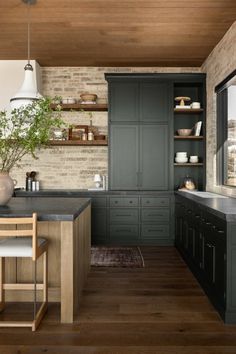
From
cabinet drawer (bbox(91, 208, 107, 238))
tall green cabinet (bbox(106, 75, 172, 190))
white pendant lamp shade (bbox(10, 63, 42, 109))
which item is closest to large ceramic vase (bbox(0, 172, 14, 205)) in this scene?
white pendant lamp shade (bbox(10, 63, 42, 109))

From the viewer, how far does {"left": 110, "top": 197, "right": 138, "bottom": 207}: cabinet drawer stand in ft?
19.8

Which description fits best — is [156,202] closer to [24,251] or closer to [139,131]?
[139,131]

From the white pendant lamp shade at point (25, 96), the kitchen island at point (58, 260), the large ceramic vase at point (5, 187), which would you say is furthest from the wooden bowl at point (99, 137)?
the large ceramic vase at point (5, 187)

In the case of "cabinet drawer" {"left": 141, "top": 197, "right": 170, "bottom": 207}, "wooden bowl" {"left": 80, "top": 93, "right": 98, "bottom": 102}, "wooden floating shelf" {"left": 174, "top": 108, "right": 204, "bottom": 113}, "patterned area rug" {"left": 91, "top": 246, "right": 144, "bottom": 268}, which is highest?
"wooden bowl" {"left": 80, "top": 93, "right": 98, "bottom": 102}

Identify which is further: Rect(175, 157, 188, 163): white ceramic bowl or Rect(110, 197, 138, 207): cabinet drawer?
Rect(175, 157, 188, 163): white ceramic bowl

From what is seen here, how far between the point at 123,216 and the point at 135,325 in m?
3.13

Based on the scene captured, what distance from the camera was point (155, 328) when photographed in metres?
2.91

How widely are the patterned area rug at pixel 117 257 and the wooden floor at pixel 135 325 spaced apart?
26.4 inches

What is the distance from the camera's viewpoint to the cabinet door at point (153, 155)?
6164 millimetres

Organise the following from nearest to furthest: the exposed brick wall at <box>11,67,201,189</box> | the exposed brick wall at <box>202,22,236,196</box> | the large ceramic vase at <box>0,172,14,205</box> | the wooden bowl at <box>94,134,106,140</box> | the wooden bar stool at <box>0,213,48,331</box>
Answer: the wooden bar stool at <box>0,213,48,331</box> < the large ceramic vase at <box>0,172,14,205</box> < the exposed brick wall at <box>202,22,236,196</box> < the wooden bowl at <box>94,134,106,140</box> < the exposed brick wall at <box>11,67,201,189</box>

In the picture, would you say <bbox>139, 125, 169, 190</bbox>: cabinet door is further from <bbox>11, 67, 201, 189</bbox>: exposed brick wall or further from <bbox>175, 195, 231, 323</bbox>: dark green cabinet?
<bbox>175, 195, 231, 323</bbox>: dark green cabinet

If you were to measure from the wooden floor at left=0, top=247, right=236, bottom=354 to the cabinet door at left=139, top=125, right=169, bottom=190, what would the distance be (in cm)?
231

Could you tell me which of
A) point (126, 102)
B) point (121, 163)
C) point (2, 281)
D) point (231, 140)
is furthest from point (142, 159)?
point (2, 281)

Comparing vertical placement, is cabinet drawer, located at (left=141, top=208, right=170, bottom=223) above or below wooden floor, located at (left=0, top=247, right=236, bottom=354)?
above
